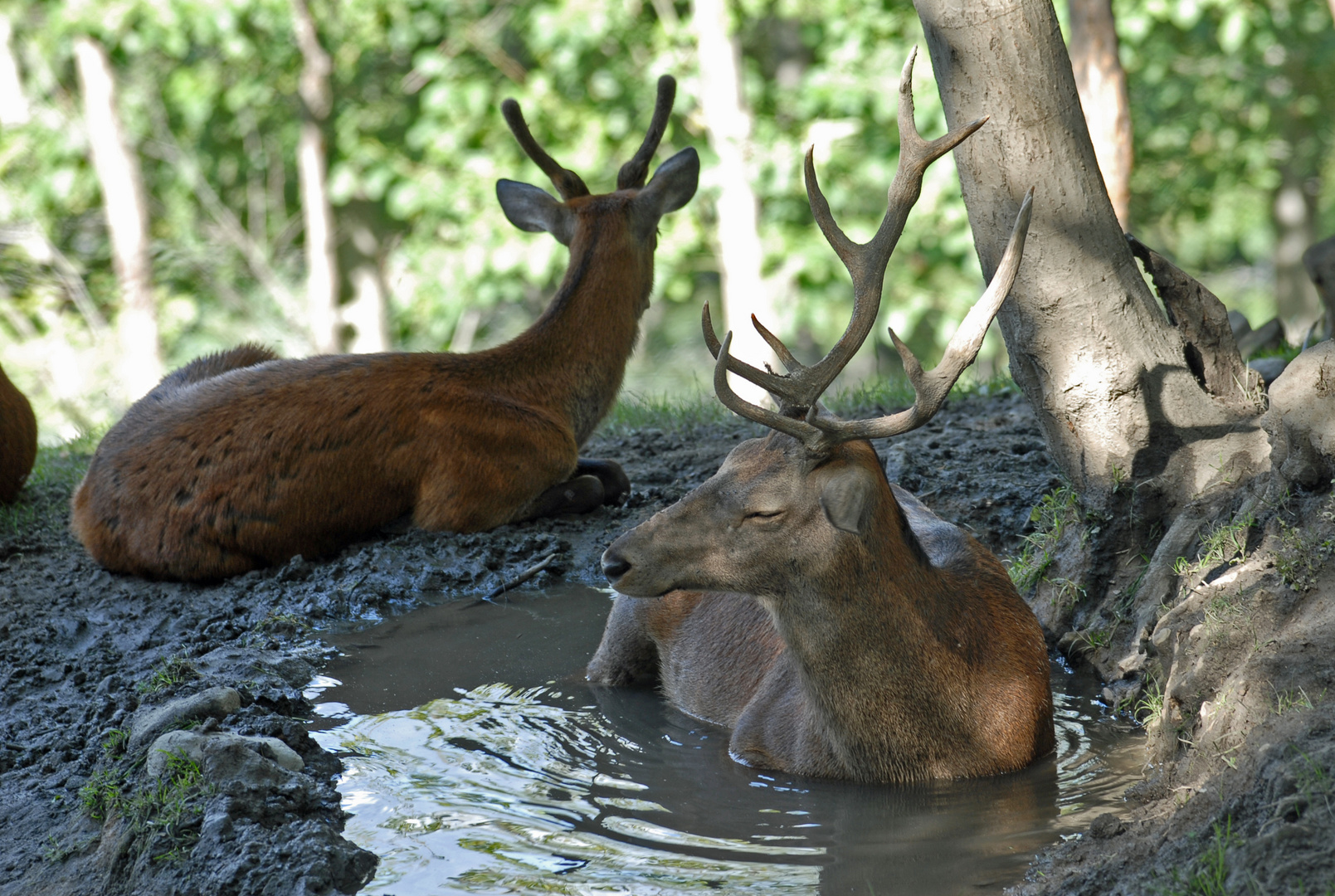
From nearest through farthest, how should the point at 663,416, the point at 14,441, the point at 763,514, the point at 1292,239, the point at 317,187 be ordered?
the point at 763,514 < the point at 14,441 < the point at 663,416 < the point at 317,187 < the point at 1292,239

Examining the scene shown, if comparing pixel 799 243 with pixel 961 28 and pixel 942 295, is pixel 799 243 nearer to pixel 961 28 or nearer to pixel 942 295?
pixel 942 295

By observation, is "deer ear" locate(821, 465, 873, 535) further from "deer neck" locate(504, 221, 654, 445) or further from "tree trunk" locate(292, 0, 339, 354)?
"tree trunk" locate(292, 0, 339, 354)

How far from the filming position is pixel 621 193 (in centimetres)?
703

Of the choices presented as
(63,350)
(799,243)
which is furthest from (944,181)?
(63,350)

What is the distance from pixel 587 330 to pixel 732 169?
612 cm

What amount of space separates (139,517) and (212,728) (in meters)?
2.40

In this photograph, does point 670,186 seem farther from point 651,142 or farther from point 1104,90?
point 1104,90

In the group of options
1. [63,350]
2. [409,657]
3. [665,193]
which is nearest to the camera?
[409,657]

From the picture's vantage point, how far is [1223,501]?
15.4 ft

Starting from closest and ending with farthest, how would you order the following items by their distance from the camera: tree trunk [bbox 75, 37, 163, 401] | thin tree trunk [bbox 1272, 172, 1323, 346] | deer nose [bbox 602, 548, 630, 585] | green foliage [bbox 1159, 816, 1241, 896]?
green foliage [bbox 1159, 816, 1241, 896]
deer nose [bbox 602, 548, 630, 585]
tree trunk [bbox 75, 37, 163, 401]
thin tree trunk [bbox 1272, 172, 1323, 346]

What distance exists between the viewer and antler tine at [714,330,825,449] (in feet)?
12.6

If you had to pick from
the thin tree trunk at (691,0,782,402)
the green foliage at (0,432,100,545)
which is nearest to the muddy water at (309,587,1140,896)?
the green foliage at (0,432,100,545)

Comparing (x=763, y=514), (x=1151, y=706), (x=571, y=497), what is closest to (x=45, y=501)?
(x=571, y=497)

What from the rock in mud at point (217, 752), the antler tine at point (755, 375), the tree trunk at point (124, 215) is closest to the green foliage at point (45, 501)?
the rock in mud at point (217, 752)
